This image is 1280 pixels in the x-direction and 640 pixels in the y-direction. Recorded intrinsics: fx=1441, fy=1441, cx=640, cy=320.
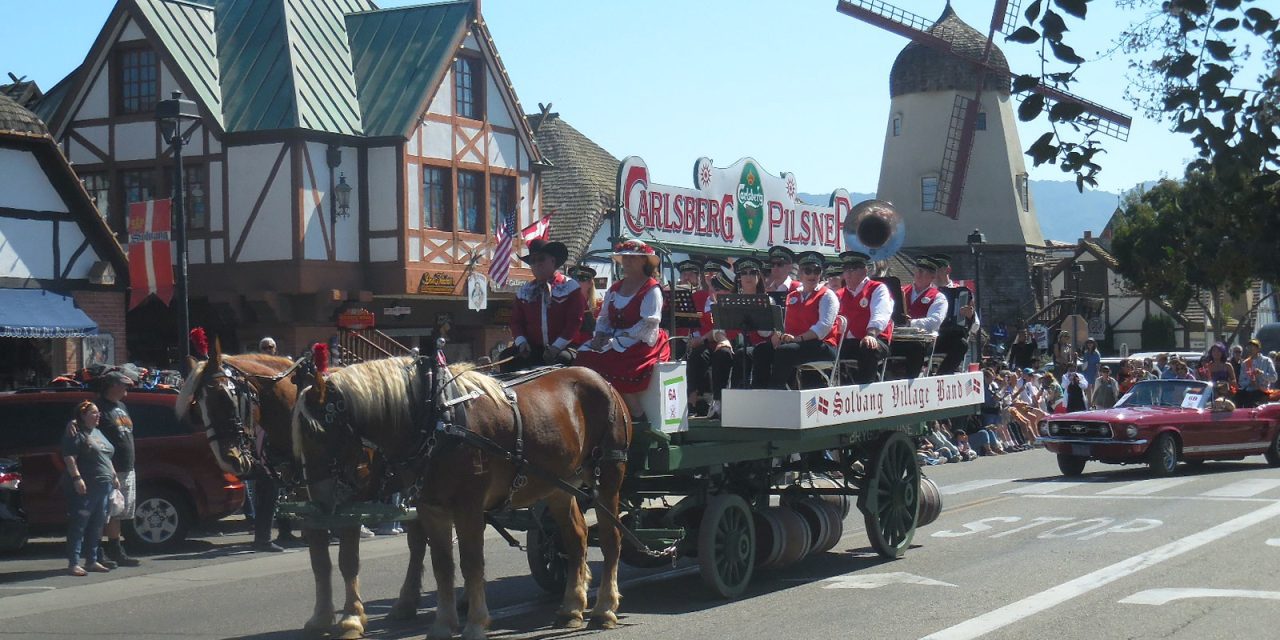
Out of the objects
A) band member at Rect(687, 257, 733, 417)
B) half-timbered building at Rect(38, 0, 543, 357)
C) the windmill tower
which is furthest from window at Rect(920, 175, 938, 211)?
band member at Rect(687, 257, 733, 417)

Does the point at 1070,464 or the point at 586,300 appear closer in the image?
the point at 586,300

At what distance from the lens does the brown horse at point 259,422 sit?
839 cm

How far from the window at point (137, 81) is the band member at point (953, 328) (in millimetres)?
17808

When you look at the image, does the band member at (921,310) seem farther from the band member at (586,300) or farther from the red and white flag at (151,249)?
the red and white flag at (151,249)

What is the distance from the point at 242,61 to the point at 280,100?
2009 mm

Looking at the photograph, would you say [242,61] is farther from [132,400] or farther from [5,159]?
[132,400]

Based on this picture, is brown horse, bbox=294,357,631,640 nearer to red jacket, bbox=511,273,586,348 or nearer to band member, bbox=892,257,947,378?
red jacket, bbox=511,273,586,348

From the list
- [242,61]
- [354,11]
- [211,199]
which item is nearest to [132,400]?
[211,199]

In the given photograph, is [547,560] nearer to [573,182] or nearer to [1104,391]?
[1104,391]

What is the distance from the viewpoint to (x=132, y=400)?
15.3 m

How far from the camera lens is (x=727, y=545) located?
10.4 metres

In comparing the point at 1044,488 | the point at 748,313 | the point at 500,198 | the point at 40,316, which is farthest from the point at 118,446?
the point at 500,198

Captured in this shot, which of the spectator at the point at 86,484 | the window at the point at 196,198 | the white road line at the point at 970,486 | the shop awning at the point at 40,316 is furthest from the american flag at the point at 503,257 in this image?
the spectator at the point at 86,484

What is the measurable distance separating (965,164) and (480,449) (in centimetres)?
4645
